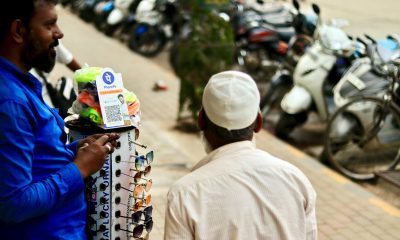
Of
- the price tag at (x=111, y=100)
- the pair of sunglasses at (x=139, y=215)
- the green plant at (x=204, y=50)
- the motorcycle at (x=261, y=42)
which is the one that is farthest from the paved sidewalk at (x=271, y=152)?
the price tag at (x=111, y=100)

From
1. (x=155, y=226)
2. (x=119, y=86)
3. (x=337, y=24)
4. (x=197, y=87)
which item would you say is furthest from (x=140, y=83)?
Answer: (x=119, y=86)

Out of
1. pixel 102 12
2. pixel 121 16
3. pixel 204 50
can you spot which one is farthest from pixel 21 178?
pixel 102 12

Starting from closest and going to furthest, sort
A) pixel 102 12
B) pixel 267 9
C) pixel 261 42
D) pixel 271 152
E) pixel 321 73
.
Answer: pixel 271 152 → pixel 321 73 → pixel 261 42 → pixel 267 9 → pixel 102 12

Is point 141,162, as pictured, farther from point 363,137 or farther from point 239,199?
point 363,137

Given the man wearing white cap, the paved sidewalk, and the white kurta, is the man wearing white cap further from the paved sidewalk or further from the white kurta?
the paved sidewalk

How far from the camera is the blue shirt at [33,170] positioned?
1.87 metres

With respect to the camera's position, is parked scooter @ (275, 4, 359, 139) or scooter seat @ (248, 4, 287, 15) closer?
parked scooter @ (275, 4, 359, 139)

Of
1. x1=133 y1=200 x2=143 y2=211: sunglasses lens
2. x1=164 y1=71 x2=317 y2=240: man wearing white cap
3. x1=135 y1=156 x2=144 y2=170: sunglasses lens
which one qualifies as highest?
x1=164 y1=71 x2=317 y2=240: man wearing white cap

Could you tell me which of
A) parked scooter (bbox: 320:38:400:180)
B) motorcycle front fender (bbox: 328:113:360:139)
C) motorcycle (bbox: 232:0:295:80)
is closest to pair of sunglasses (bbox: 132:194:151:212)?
parked scooter (bbox: 320:38:400:180)

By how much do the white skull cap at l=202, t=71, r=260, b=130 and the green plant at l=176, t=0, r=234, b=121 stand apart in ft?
15.7

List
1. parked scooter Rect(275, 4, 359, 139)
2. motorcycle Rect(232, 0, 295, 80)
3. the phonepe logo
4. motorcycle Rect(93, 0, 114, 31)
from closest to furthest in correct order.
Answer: the phonepe logo → parked scooter Rect(275, 4, 359, 139) → motorcycle Rect(232, 0, 295, 80) → motorcycle Rect(93, 0, 114, 31)

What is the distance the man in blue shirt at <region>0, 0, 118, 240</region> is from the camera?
6.15 ft

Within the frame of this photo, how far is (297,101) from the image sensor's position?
22.5 ft

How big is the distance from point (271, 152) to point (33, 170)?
4.88 m
